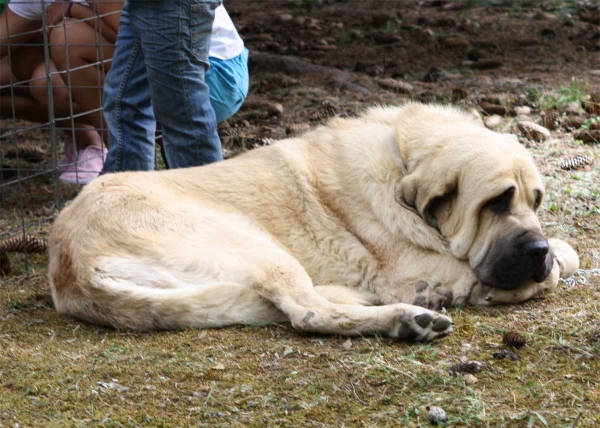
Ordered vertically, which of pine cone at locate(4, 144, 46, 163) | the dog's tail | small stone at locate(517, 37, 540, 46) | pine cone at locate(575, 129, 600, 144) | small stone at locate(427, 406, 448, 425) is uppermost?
small stone at locate(427, 406, 448, 425)

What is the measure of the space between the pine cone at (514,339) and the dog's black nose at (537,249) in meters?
0.46

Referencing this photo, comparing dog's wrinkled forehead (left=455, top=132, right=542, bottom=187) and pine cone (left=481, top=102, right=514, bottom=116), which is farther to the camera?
pine cone (left=481, top=102, right=514, bottom=116)

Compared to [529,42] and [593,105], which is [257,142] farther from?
[529,42]

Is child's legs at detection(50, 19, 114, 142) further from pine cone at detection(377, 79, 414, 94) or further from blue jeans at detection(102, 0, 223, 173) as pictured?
pine cone at detection(377, 79, 414, 94)

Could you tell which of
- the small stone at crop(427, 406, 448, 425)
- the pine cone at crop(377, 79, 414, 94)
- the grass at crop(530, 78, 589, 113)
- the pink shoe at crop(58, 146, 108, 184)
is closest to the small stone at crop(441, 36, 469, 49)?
the pine cone at crop(377, 79, 414, 94)

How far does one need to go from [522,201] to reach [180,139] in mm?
1952

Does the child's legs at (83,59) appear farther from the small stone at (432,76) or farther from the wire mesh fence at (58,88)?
the small stone at (432,76)

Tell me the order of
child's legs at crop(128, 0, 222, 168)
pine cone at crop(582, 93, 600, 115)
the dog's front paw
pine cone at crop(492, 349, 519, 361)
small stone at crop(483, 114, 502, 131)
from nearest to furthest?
pine cone at crop(492, 349, 519, 361) < the dog's front paw < child's legs at crop(128, 0, 222, 168) < small stone at crop(483, 114, 502, 131) < pine cone at crop(582, 93, 600, 115)

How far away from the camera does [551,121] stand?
6707mm

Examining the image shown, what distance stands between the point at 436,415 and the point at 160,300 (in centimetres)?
130

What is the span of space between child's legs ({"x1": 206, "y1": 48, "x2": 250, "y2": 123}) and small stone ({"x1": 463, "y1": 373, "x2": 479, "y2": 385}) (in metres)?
3.20

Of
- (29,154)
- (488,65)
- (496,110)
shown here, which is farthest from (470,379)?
(488,65)

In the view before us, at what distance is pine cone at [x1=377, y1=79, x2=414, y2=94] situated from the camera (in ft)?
26.2

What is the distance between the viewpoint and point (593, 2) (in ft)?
37.2
